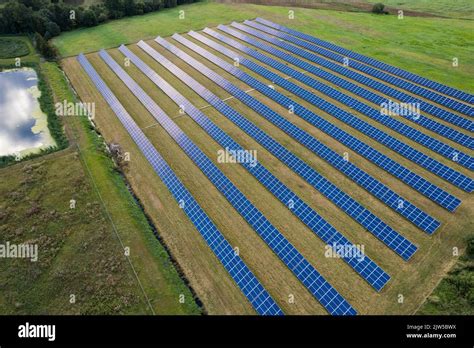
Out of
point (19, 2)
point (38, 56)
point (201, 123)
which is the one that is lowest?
point (201, 123)

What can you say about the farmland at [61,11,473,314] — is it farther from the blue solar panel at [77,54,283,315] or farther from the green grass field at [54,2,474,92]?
the blue solar panel at [77,54,283,315]

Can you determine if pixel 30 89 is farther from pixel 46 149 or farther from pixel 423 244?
pixel 423 244

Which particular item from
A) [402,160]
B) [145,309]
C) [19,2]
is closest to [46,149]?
[145,309]

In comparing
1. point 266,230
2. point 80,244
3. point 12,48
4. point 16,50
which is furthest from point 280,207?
point 12,48

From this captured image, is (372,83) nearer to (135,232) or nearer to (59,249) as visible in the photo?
(135,232)

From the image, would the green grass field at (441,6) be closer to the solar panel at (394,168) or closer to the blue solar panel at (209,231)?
the solar panel at (394,168)
